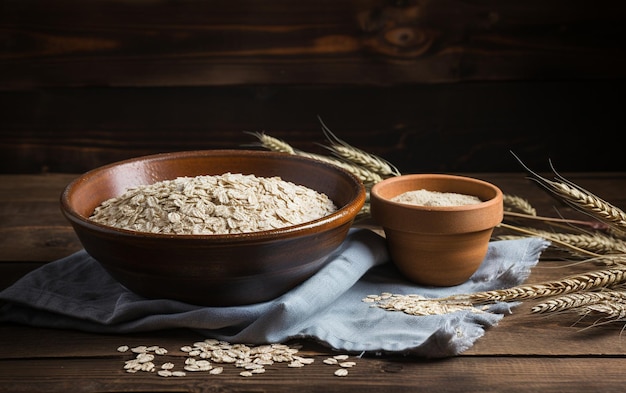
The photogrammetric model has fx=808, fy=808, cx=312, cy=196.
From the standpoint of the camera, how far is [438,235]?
148 centimetres

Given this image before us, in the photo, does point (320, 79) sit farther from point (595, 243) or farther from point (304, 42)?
point (595, 243)

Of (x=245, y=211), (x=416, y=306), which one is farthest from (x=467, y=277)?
(x=245, y=211)

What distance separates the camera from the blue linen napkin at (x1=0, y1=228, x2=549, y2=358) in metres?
A: 1.32

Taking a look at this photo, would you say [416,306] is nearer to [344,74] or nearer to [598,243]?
[598,243]

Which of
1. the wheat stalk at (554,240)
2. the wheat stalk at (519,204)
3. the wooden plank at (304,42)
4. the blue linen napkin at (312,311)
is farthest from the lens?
the wooden plank at (304,42)

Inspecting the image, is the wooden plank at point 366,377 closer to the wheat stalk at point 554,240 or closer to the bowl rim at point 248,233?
the bowl rim at point 248,233

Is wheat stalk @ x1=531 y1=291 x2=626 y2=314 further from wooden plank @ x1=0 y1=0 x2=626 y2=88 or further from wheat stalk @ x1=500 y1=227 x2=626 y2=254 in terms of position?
wooden plank @ x1=0 y1=0 x2=626 y2=88

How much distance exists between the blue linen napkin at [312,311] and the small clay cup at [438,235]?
0.03 m

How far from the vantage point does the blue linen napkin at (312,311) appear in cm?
132

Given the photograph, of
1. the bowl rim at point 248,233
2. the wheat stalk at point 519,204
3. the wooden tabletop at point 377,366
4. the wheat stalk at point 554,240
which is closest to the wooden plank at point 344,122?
the wheat stalk at point 519,204

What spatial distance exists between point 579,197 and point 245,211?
61cm

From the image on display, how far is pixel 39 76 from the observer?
8.27ft

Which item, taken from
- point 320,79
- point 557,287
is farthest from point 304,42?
point 557,287

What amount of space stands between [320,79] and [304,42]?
124 mm
